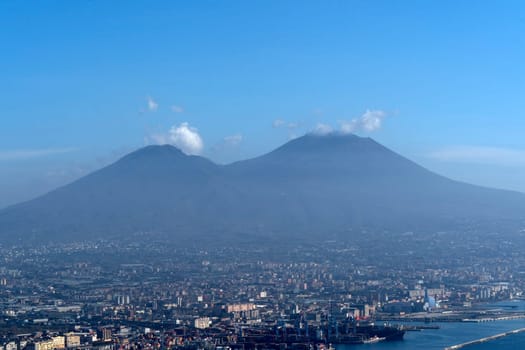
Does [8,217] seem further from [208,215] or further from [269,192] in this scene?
[269,192]

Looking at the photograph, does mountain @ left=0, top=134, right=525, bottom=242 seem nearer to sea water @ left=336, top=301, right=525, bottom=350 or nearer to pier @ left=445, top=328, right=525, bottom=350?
sea water @ left=336, top=301, right=525, bottom=350

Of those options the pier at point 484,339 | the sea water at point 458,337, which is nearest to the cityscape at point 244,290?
the sea water at point 458,337

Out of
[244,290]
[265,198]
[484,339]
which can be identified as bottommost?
[484,339]

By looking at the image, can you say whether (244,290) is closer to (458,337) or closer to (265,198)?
(458,337)

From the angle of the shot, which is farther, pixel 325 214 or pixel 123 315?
pixel 325 214

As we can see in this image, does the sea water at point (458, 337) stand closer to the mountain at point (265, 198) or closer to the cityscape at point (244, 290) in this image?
the cityscape at point (244, 290)

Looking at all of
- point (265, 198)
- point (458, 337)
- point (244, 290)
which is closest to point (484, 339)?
point (458, 337)

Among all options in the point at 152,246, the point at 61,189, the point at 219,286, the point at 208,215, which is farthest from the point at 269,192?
the point at 219,286

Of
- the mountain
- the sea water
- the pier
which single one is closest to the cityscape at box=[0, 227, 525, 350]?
the sea water
